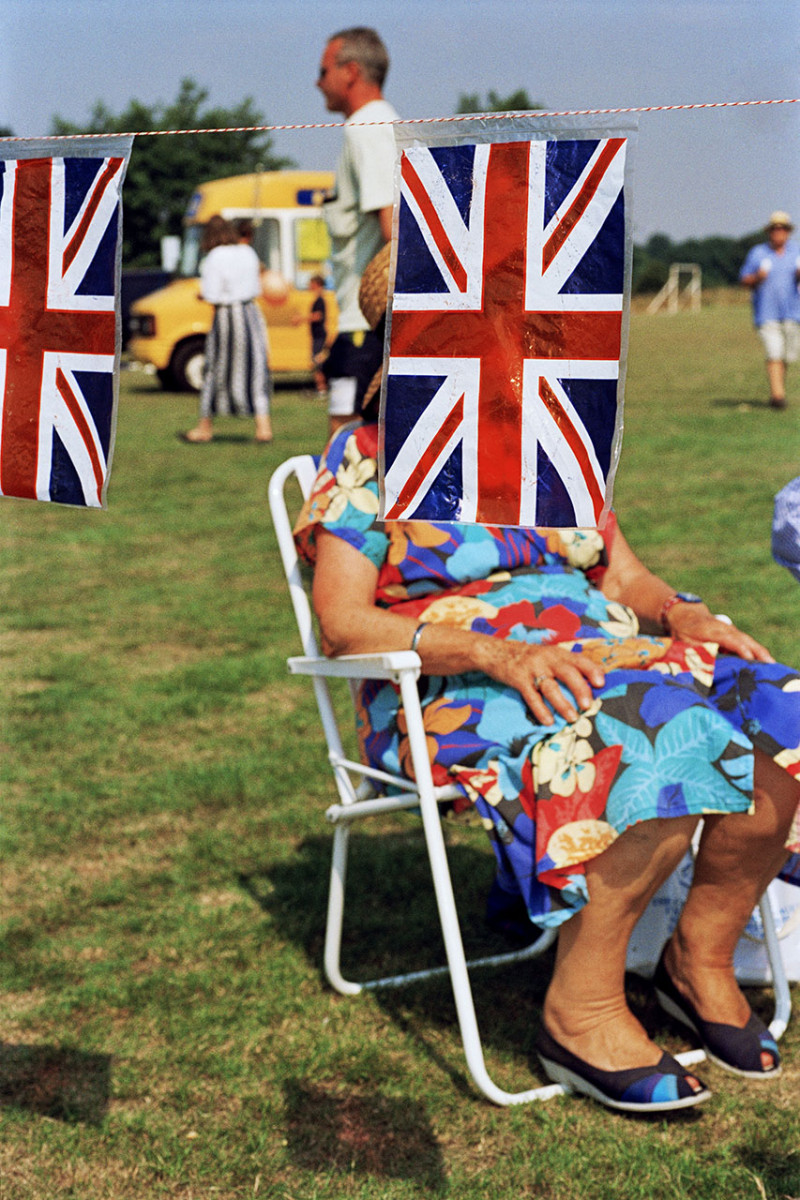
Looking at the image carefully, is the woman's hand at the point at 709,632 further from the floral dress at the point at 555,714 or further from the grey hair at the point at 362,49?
the grey hair at the point at 362,49

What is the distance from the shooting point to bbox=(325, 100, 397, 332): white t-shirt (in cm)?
419

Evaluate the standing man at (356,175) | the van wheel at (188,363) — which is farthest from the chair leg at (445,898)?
the van wheel at (188,363)

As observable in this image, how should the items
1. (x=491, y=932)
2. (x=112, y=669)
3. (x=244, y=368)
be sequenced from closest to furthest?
(x=491, y=932), (x=112, y=669), (x=244, y=368)

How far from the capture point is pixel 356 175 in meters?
4.27

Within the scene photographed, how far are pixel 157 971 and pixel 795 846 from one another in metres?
1.27

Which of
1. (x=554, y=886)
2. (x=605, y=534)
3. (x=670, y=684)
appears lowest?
(x=554, y=886)

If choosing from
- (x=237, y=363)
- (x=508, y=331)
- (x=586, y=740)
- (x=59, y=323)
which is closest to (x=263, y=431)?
(x=237, y=363)

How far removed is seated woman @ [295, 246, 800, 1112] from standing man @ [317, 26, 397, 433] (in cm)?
181

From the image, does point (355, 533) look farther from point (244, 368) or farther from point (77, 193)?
point (244, 368)

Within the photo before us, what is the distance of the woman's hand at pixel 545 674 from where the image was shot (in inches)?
85.4

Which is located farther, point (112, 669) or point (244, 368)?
point (244, 368)

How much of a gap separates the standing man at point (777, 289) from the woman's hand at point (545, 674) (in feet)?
32.3

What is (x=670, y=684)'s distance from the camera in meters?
2.19

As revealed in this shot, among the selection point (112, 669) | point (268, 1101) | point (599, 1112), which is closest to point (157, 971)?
point (268, 1101)
